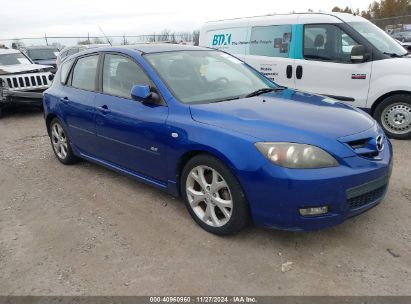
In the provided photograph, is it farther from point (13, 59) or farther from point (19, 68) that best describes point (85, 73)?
point (13, 59)

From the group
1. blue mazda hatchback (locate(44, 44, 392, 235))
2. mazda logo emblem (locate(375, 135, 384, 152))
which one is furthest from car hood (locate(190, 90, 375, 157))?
mazda logo emblem (locate(375, 135, 384, 152))

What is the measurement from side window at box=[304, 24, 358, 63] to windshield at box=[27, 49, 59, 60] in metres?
12.6

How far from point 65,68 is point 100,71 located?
3.59 feet

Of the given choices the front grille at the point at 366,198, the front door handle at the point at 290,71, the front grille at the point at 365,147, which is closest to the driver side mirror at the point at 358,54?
the front door handle at the point at 290,71

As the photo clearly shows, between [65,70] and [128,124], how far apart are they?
1974mm

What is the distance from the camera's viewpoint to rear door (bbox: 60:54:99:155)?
4.70 meters

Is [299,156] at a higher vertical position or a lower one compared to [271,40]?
lower

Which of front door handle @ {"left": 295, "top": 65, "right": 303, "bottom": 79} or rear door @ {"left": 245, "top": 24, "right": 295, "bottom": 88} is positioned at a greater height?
rear door @ {"left": 245, "top": 24, "right": 295, "bottom": 88}

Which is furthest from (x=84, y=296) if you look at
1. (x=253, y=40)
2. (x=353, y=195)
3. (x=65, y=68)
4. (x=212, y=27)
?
(x=212, y=27)

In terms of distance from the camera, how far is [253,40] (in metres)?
7.78

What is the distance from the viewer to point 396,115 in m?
6.26

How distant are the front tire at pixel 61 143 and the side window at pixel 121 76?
1.29 m

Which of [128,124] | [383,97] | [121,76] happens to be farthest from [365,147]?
[383,97]

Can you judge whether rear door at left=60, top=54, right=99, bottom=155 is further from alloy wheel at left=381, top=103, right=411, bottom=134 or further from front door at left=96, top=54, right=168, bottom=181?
alloy wheel at left=381, top=103, right=411, bottom=134
